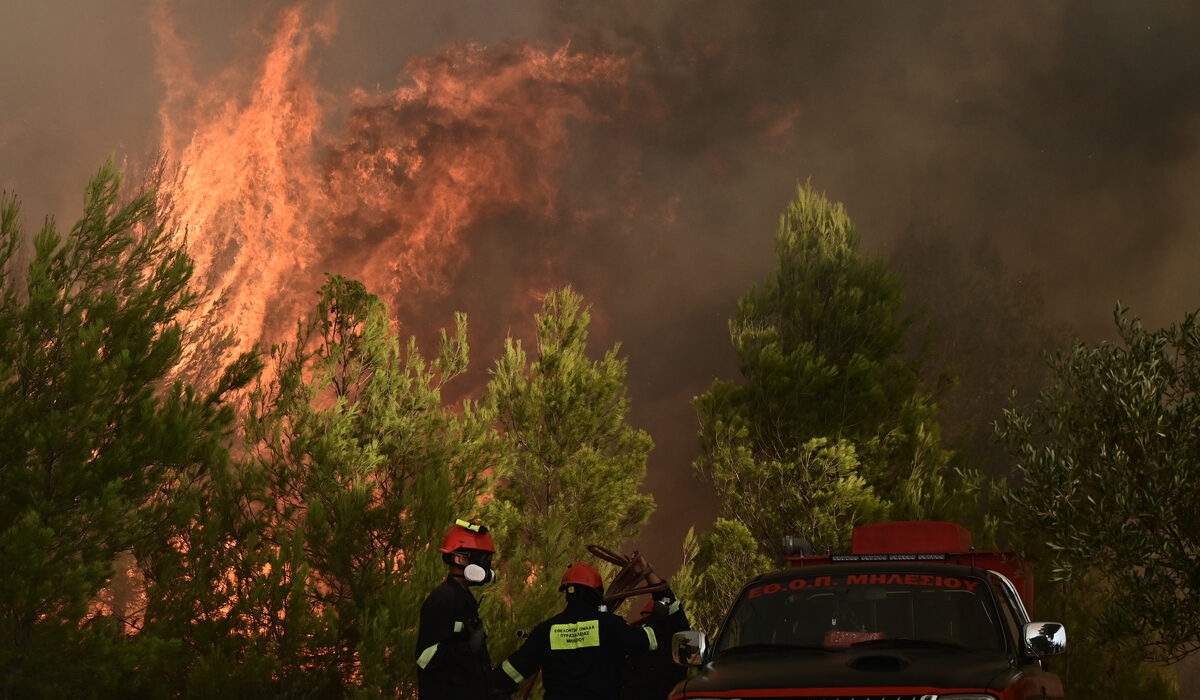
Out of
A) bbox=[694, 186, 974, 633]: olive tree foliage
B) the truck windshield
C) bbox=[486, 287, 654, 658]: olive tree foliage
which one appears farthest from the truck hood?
bbox=[694, 186, 974, 633]: olive tree foliage

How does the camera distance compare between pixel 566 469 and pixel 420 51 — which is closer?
pixel 566 469

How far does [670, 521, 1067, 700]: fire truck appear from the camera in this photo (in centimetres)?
532

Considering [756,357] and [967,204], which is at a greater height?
[967,204]

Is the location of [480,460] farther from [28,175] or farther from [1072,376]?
[28,175]

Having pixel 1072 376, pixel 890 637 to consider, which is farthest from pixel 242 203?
pixel 890 637

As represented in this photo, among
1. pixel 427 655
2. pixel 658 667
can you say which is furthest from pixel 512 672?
pixel 658 667

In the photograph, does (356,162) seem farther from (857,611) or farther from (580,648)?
(857,611)

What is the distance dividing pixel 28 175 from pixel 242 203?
22.8ft

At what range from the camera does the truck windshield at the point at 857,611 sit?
638cm

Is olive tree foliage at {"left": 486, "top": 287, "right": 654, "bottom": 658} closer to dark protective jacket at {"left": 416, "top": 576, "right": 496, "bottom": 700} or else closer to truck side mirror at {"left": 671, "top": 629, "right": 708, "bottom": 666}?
dark protective jacket at {"left": 416, "top": 576, "right": 496, "bottom": 700}

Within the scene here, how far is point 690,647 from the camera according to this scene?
20.8ft

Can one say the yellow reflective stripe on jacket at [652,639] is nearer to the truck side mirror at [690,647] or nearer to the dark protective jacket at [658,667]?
the truck side mirror at [690,647]

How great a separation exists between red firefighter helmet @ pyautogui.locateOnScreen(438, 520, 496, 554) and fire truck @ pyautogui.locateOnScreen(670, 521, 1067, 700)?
1.59 meters

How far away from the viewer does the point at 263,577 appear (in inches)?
543
